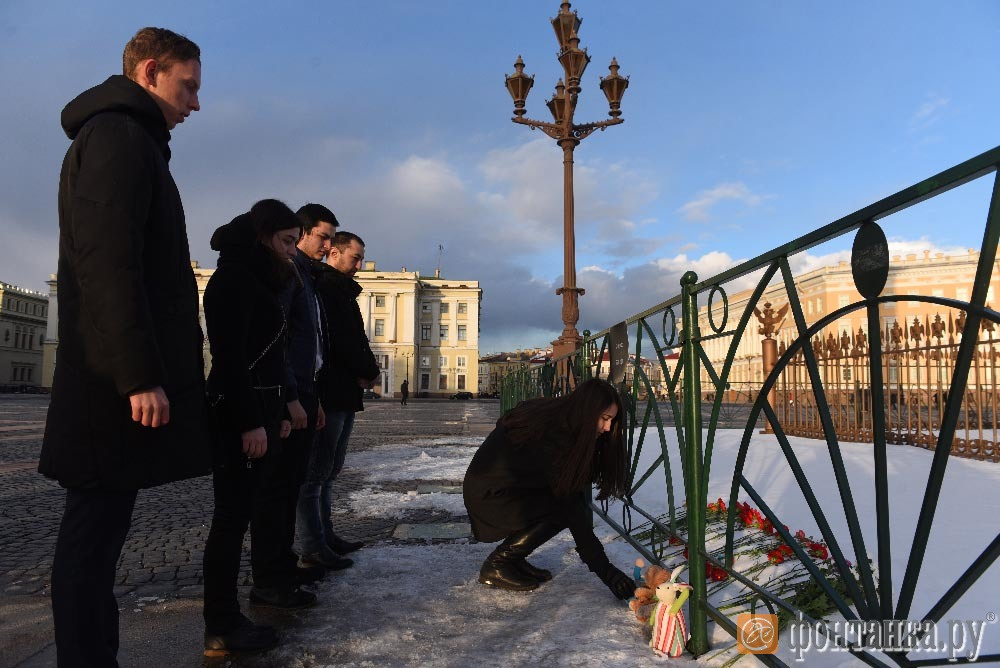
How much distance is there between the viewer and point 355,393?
3434 mm

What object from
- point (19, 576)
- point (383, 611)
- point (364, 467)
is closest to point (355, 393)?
point (383, 611)

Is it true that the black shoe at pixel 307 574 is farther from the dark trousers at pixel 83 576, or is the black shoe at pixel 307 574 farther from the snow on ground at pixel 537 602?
the dark trousers at pixel 83 576

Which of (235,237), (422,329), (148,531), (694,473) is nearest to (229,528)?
(235,237)

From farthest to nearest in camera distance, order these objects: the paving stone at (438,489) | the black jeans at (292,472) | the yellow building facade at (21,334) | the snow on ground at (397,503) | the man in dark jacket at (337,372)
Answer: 1. the yellow building facade at (21,334)
2. the paving stone at (438,489)
3. the snow on ground at (397,503)
4. the man in dark jacket at (337,372)
5. the black jeans at (292,472)

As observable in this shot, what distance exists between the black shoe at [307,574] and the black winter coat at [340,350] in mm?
824

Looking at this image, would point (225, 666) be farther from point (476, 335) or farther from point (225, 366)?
point (476, 335)

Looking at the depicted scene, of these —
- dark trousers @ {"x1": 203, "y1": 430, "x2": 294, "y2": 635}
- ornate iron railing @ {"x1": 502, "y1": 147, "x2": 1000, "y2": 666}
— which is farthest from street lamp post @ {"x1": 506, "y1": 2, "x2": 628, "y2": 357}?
dark trousers @ {"x1": 203, "y1": 430, "x2": 294, "y2": 635}

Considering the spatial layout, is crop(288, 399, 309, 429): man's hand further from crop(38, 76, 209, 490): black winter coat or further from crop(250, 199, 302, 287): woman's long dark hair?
crop(38, 76, 209, 490): black winter coat

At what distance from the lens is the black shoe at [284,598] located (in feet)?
8.31

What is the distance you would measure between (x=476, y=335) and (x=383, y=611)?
237 ft

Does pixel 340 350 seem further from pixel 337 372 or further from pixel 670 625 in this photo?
pixel 670 625

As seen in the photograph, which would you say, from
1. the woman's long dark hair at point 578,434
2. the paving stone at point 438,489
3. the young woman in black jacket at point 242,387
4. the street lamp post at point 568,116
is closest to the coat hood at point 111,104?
the young woman in black jacket at point 242,387

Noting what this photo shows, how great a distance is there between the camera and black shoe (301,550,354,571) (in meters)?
3.11

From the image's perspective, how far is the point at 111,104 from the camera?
1.64m
